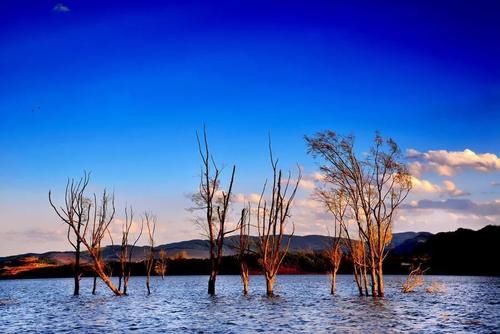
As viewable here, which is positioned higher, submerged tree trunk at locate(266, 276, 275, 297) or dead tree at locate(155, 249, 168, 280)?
dead tree at locate(155, 249, 168, 280)

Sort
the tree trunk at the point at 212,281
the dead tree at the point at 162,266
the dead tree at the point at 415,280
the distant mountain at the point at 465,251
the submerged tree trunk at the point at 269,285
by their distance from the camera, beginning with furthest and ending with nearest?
the distant mountain at the point at 465,251
the dead tree at the point at 162,266
the tree trunk at the point at 212,281
the submerged tree trunk at the point at 269,285
the dead tree at the point at 415,280

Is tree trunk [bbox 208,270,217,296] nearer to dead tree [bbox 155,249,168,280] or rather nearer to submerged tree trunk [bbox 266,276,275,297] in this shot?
submerged tree trunk [bbox 266,276,275,297]

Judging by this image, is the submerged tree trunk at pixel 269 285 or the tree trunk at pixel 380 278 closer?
the tree trunk at pixel 380 278

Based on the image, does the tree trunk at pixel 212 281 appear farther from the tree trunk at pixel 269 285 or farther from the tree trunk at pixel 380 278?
the tree trunk at pixel 380 278

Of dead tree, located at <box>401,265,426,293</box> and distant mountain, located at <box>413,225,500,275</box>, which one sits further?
distant mountain, located at <box>413,225,500,275</box>

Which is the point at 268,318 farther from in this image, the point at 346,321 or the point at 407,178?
the point at 407,178

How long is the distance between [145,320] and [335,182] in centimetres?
1791

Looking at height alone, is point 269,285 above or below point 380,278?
below

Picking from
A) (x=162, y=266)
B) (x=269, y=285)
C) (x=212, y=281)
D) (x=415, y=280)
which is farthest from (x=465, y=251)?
(x=212, y=281)

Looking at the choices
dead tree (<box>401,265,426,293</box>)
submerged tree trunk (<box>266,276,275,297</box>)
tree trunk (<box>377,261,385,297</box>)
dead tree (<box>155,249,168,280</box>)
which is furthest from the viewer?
dead tree (<box>155,249,168,280</box>)

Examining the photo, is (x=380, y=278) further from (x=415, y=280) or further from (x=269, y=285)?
(x=269, y=285)

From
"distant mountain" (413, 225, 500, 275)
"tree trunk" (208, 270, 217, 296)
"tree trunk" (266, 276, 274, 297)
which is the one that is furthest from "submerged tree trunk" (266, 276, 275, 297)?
"distant mountain" (413, 225, 500, 275)

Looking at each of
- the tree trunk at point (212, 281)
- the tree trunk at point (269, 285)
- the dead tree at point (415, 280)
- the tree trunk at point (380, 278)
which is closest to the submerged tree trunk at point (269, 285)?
the tree trunk at point (269, 285)

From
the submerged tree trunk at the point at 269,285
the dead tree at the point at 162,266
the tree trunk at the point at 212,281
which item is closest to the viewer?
the submerged tree trunk at the point at 269,285
